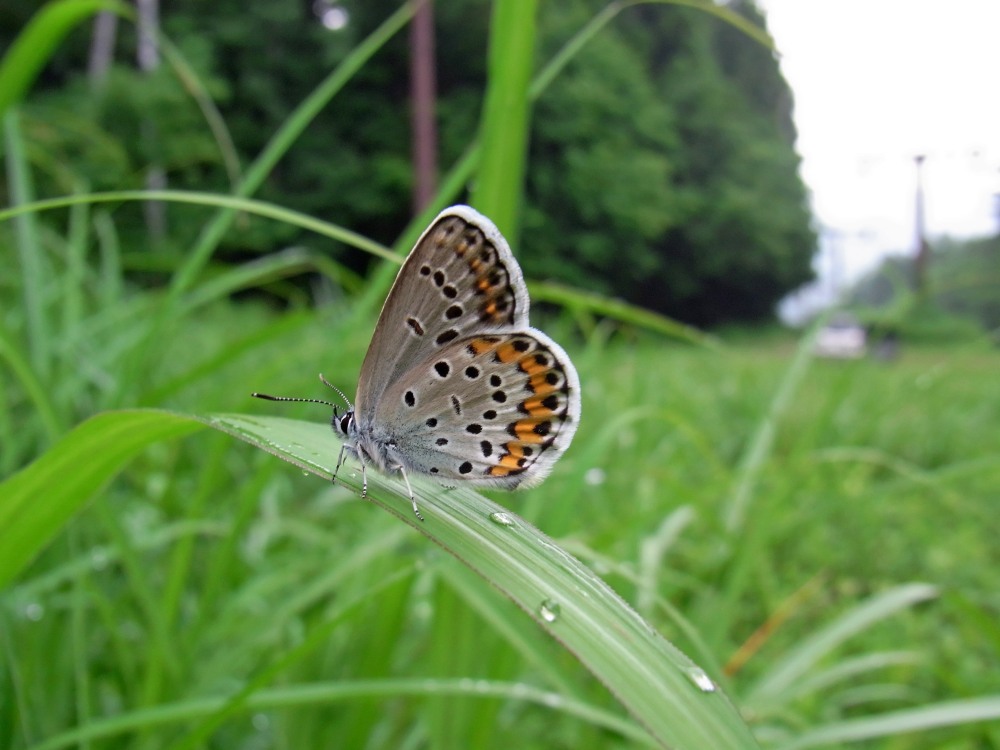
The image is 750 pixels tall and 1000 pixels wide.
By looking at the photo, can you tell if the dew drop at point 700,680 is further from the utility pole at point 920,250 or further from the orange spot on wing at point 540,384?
the utility pole at point 920,250

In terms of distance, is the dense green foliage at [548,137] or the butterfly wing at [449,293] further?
the dense green foliage at [548,137]

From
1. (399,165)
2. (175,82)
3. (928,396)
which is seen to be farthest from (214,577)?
(399,165)

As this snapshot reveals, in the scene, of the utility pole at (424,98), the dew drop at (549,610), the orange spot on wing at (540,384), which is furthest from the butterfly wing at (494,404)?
the utility pole at (424,98)

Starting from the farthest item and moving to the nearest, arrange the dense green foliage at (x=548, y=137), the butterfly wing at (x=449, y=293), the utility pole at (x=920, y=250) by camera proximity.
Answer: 1. the dense green foliage at (x=548, y=137)
2. the utility pole at (x=920, y=250)
3. the butterfly wing at (x=449, y=293)

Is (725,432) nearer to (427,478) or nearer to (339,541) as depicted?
(339,541)

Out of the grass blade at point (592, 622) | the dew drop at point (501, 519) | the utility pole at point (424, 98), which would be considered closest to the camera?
the grass blade at point (592, 622)

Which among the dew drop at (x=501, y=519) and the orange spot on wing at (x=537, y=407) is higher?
the dew drop at (x=501, y=519)
